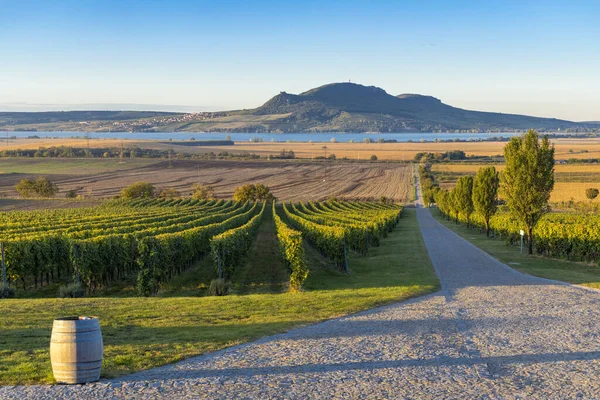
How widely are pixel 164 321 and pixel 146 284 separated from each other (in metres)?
11.2

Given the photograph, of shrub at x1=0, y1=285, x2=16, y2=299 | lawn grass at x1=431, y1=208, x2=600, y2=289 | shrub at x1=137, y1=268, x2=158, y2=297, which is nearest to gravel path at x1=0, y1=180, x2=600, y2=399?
lawn grass at x1=431, y1=208, x2=600, y2=289

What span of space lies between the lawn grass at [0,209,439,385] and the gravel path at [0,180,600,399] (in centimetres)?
62

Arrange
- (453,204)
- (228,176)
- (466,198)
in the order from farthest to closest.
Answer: (228,176), (453,204), (466,198)

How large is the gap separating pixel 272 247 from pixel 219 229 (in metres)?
4.74

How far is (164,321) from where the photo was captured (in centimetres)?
1484

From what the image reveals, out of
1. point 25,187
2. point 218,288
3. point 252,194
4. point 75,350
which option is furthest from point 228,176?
point 75,350

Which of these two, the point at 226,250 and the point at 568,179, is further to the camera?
the point at 568,179

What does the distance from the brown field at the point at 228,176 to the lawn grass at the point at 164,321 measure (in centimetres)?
8566

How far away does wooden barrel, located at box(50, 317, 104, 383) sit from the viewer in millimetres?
9258

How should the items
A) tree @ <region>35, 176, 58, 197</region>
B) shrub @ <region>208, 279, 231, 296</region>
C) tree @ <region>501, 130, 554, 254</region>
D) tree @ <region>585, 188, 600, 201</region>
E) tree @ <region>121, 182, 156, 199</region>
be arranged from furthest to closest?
1. tree @ <region>35, 176, 58, 197</region>
2. tree @ <region>121, 182, 156, 199</region>
3. tree @ <region>585, 188, 600, 201</region>
4. tree @ <region>501, 130, 554, 254</region>
5. shrub @ <region>208, 279, 231, 296</region>

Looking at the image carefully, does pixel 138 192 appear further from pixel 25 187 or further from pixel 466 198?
pixel 466 198

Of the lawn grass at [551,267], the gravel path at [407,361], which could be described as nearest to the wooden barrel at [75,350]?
the gravel path at [407,361]

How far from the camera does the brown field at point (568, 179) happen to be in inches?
3846

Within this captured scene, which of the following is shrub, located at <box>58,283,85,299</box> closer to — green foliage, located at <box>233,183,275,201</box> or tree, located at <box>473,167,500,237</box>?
tree, located at <box>473,167,500,237</box>
